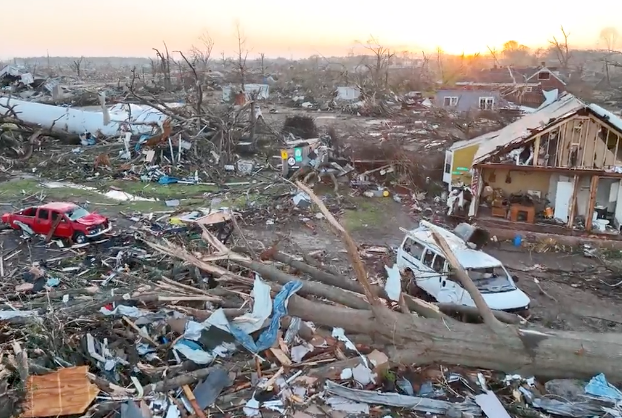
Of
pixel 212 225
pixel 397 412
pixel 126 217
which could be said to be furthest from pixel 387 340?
pixel 126 217

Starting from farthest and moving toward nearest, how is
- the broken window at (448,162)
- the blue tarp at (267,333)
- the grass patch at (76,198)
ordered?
the broken window at (448,162), the grass patch at (76,198), the blue tarp at (267,333)

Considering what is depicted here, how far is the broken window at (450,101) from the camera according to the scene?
135 ft

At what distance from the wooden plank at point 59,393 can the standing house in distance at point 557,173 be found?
13.5m

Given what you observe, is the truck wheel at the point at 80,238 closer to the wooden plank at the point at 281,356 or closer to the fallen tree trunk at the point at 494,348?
the wooden plank at the point at 281,356

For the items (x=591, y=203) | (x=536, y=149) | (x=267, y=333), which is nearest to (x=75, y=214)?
(x=267, y=333)

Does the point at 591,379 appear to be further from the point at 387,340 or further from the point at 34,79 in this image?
the point at 34,79

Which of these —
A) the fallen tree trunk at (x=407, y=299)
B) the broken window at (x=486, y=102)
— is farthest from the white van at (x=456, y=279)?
the broken window at (x=486, y=102)

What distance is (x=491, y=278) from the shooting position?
35.2ft

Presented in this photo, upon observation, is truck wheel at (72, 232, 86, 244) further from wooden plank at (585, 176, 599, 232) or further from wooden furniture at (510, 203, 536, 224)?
wooden plank at (585, 176, 599, 232)

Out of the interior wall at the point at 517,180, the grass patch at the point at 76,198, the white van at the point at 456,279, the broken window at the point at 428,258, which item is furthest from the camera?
the grass patch at the point at 76,198

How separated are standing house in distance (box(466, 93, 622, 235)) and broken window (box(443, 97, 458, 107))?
23.6 m

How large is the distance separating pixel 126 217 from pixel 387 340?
12.2 meters

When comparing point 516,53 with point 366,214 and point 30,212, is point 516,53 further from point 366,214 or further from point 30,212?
point 30,212

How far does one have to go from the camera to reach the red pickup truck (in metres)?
13.9
